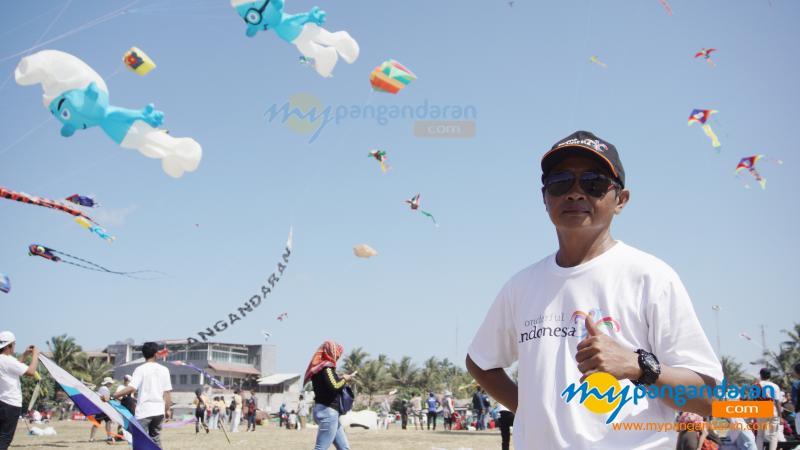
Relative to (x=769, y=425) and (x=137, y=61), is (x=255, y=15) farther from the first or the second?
(x=769, y=425)

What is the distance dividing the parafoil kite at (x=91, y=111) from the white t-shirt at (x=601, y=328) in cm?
469

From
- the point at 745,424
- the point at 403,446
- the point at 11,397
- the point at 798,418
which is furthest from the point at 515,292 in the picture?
the point at 403,446

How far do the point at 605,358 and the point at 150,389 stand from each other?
7.36 metres

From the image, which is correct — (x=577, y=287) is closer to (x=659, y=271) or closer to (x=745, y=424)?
(x=659, y=271)

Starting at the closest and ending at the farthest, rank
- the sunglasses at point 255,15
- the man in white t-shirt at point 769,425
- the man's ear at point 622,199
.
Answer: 1. the man's ear at point 622,199
2. the sunglasses at point 255,15
3. the man in white t-shirt at point 769,425

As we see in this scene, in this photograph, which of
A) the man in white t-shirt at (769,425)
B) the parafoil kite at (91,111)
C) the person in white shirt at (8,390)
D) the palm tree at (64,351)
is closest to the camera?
the parafoil kite at (91,111)

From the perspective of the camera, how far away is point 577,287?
1944mm

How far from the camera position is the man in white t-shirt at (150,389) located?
25.7 feet

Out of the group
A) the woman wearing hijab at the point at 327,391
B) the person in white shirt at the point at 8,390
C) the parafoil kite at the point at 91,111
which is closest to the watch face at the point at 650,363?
the parafoil kite at the point at 91,111

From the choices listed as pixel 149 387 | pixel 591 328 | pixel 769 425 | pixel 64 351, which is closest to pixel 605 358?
pixel 591 328

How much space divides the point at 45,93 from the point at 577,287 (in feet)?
17.6

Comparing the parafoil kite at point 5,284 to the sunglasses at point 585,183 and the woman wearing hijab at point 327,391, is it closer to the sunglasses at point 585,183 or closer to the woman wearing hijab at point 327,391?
the woman wearing hijab at point 327,391

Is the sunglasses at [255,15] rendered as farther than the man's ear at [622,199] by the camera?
Yes

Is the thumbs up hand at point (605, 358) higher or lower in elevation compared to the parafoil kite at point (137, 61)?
lower
